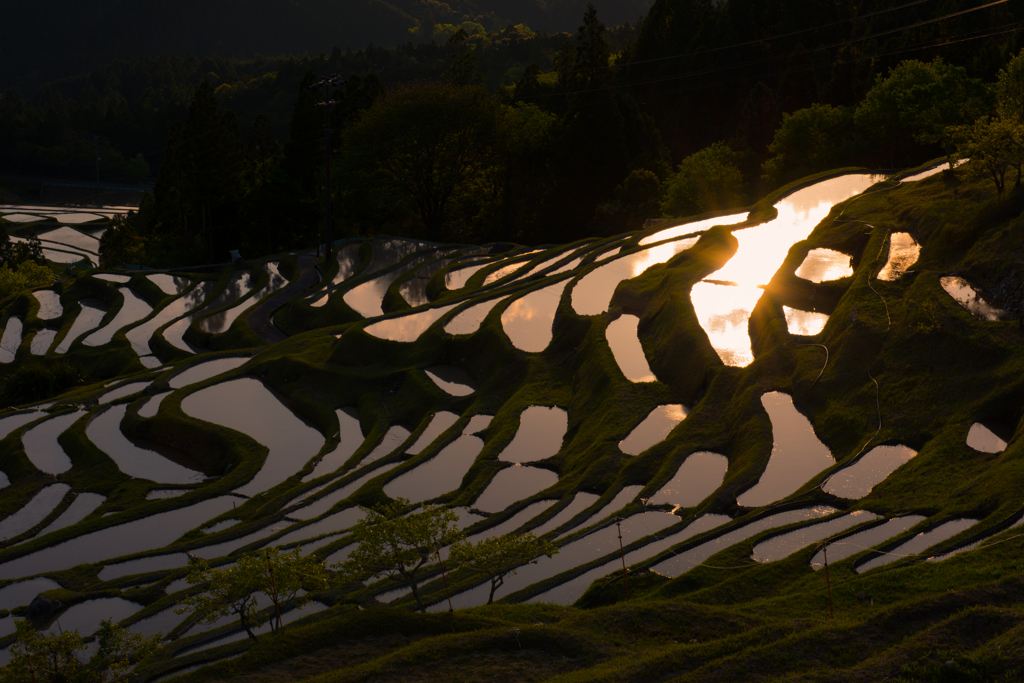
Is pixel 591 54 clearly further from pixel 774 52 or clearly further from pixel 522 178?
pixel 774 52

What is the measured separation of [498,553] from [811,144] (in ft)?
194

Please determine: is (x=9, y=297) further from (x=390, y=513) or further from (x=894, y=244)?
(x=894, y=244)

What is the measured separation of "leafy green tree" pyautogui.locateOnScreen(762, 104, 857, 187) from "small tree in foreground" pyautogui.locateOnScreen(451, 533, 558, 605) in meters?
55.4

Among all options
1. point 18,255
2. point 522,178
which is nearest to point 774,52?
point 522,178

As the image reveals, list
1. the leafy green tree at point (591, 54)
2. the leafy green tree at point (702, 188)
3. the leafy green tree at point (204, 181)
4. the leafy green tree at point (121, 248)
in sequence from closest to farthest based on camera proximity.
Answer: the leafy green tree at point (702, 188) → the leafy green tree at point (204, 181) → the leafy green tree at point (591, 54) → the leafy green tree at point (121, 248)

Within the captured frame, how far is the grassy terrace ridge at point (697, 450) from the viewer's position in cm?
1580

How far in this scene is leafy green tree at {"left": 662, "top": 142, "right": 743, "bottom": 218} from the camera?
7119cm

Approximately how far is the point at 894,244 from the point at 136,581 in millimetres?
32776

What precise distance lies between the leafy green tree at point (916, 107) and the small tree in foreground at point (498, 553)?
4693 centimetres

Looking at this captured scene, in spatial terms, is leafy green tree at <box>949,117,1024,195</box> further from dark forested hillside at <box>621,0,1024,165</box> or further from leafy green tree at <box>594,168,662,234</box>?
dark forested hillside at <box>621,0,1024,165</box>

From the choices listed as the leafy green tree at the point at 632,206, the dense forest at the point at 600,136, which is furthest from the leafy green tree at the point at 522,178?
the leafy green tree at the point at 632,206

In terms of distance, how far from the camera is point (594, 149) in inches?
3228

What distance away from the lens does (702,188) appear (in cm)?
7112

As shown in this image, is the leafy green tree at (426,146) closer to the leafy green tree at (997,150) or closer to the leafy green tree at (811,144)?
the leafy green tree at (811,144)
